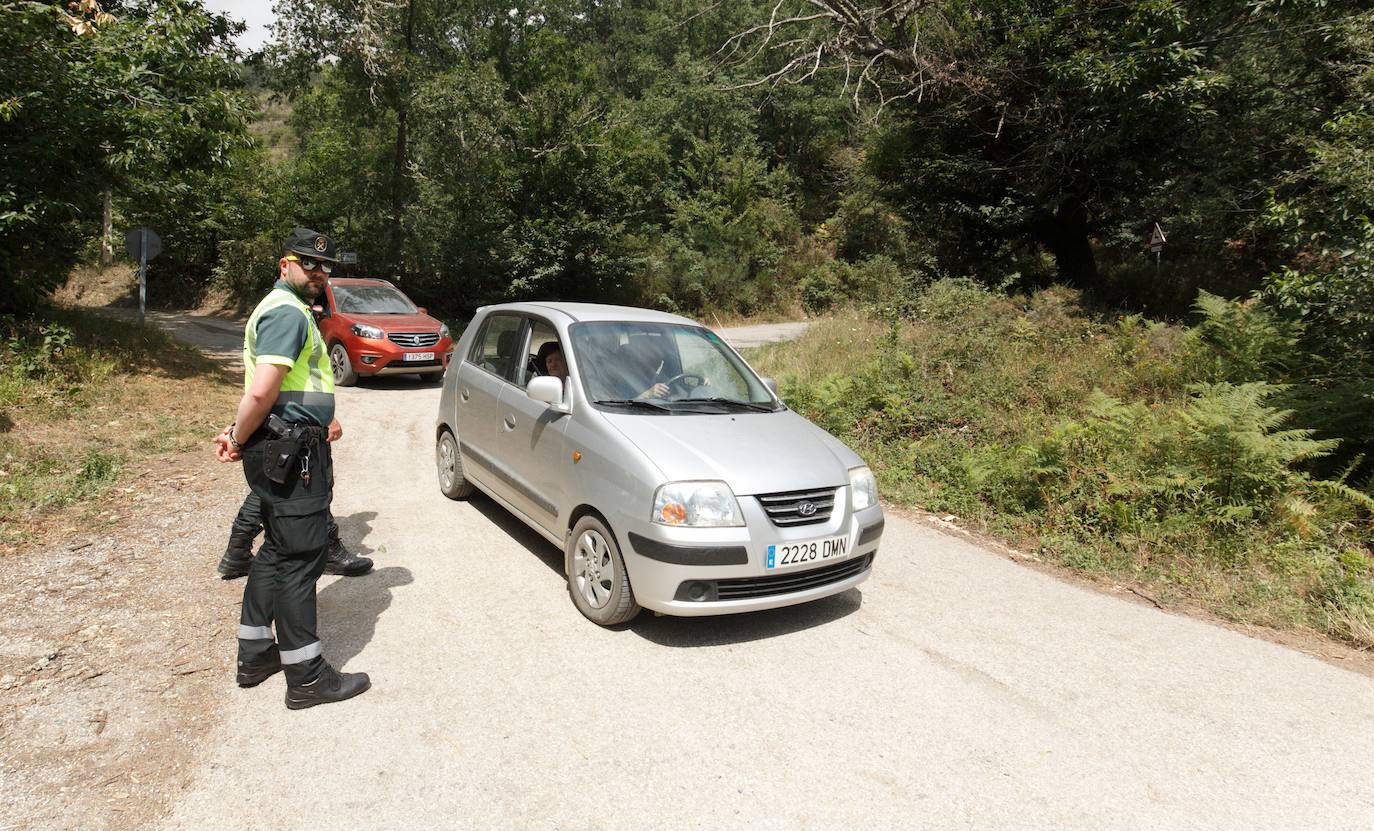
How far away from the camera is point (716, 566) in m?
3.79

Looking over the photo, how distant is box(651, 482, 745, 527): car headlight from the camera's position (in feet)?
12.5

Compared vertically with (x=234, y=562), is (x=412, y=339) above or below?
above

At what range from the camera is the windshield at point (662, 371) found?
15.3 ft

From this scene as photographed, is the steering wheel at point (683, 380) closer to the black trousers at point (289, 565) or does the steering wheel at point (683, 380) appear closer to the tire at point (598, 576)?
the tire at point (598, 576)

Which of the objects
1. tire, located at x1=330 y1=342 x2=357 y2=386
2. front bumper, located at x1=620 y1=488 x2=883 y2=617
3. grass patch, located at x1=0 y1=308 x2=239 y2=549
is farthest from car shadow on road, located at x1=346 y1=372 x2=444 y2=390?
front bumper, located at x1=620 y1=488 x2=883 y2=617

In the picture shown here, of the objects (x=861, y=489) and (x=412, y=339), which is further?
(x=412, y=339)

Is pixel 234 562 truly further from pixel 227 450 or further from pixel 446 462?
pixel 446 462

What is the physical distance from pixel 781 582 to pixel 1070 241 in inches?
569

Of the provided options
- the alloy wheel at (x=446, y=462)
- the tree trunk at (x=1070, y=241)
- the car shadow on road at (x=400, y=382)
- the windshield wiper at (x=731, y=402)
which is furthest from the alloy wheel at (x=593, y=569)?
the tree trunk at (x=1070, y=241)

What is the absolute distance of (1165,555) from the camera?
5570 millimetres

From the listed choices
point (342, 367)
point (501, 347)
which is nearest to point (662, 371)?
point (501, 347)

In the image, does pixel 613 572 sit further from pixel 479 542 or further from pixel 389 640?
pixel 479 542

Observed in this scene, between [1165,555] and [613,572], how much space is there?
4.30 metres

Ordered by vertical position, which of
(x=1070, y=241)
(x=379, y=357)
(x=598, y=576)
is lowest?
(x=598, y=576)
